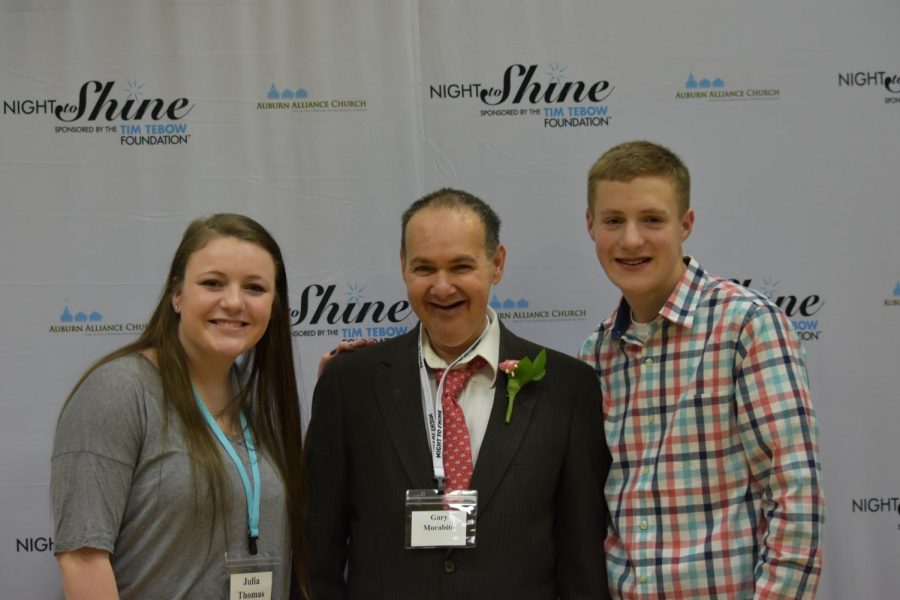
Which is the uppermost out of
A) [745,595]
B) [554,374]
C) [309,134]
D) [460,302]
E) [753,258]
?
[309,134]

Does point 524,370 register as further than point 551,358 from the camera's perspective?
No

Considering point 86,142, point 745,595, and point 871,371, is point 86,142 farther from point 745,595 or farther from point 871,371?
point 871,371

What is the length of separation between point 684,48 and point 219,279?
6.90ft

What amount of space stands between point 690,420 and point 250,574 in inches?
46.7

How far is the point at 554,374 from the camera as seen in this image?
2.34 m

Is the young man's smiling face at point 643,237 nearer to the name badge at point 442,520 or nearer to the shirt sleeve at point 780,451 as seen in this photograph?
the shirt sleeve at point 780,451

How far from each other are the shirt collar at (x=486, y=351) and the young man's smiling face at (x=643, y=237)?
37 centimetres

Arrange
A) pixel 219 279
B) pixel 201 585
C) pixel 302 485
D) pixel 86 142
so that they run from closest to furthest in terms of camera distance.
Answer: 1. pixel 201 585
2. pixel 219 279
3. pixel 302 485
4. pixel 86 142

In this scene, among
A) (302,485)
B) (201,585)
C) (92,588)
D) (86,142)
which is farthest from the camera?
(86,142)

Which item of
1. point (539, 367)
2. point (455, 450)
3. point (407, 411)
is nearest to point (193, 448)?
point (407, 411)

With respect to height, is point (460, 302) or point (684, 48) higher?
point (684, 48)

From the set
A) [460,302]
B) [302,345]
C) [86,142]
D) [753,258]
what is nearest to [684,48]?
[753,258]

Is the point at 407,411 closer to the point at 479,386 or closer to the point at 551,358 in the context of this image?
the point at 479,386

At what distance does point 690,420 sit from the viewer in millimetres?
2170
